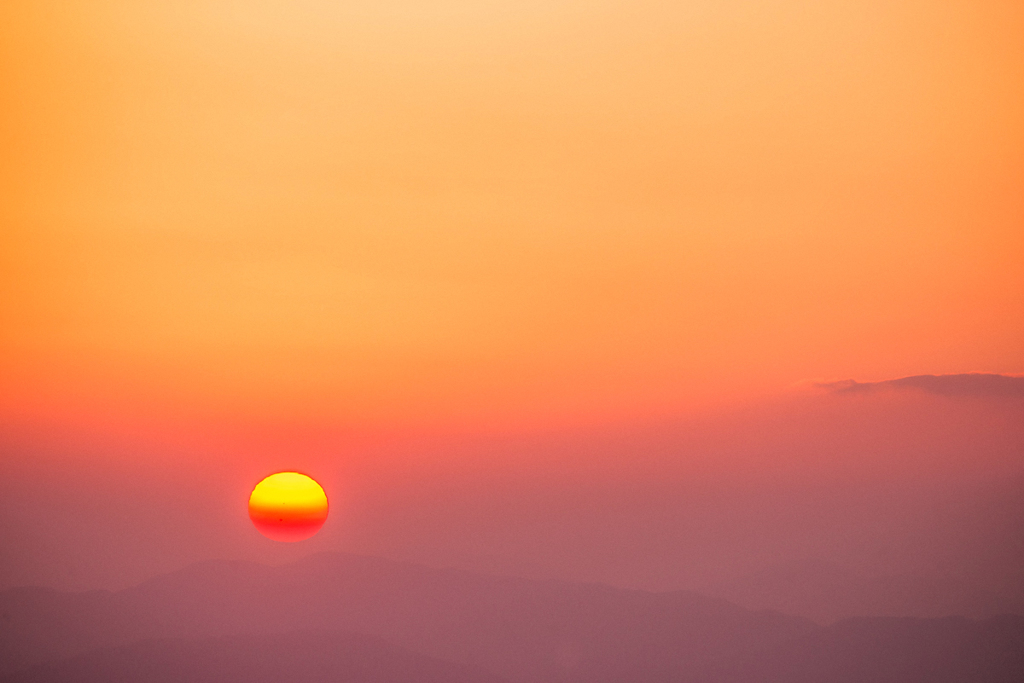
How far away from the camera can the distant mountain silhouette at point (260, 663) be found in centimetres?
462

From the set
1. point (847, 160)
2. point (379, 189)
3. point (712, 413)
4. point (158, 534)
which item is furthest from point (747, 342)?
point (158, 534)

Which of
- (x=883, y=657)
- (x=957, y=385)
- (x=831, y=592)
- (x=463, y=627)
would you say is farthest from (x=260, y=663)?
(x=957, y=385)

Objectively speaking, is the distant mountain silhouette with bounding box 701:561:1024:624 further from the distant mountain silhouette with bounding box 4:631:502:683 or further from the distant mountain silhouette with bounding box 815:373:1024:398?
the distant mountain silhouette with bounding box 4:631:502:683

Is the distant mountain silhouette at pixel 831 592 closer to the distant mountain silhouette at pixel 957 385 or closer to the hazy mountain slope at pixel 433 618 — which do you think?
the hazy mountain slope at pixel 433 618

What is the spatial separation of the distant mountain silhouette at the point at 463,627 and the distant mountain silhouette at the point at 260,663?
12mm

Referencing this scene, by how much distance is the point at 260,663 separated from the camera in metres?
4.62

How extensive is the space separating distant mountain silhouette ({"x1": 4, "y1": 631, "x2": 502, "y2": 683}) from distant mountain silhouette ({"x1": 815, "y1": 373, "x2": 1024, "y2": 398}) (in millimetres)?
2569

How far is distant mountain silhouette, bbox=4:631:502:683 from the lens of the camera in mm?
4625

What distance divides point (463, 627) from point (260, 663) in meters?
1.09

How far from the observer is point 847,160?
4.82 m

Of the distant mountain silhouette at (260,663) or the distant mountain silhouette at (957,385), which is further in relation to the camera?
the distant mountain silhouette at (957,385)

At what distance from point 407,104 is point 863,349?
2838 millimetres

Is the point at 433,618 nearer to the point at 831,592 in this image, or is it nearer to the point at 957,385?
the point at 831,592

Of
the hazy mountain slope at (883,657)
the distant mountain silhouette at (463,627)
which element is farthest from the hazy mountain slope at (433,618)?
the hazy mountain slope at (883,657)
